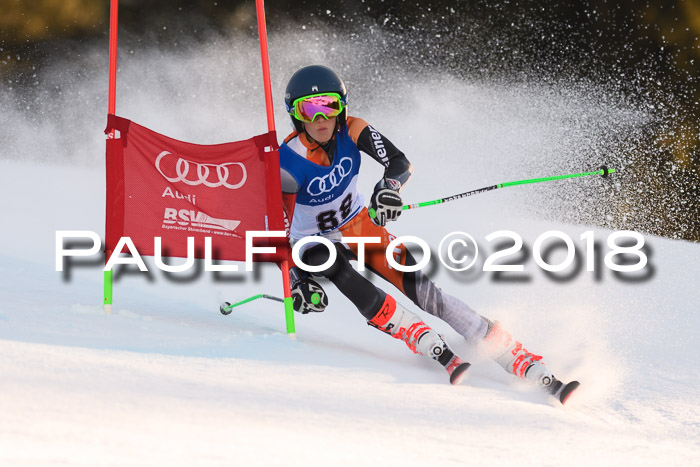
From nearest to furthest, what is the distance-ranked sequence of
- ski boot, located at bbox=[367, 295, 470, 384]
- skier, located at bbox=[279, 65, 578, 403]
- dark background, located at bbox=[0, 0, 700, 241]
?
ski boot, located at bbox=[367, 295, 470, 384] < skier, located at bbox=[279, 65, 578, 403] < dark background, located at bbox=[0, 0, 700, 241]

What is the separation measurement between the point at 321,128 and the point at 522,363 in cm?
130

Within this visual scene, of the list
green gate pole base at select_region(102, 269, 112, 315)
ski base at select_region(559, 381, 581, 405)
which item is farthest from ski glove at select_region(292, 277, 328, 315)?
ski base at select_region(559, 381, 581, 405)

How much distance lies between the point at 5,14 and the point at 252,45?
3.51 metres

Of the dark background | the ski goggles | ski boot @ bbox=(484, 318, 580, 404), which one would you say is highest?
the dark background

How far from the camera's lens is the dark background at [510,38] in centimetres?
1052

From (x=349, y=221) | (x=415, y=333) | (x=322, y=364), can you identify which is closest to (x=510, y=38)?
(x=349, y=221)

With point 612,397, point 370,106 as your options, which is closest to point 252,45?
point 370,106

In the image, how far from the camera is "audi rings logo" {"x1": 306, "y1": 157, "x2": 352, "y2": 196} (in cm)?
315

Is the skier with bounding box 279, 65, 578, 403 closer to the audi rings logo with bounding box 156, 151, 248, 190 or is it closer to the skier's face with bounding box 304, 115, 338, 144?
the skier's face with bounding box 304, 115, 338, 144

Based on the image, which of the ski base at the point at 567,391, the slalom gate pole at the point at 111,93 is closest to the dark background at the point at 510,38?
the slalom gate pole at the point at 111,93

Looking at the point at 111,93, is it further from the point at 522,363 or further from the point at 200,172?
the point at 522,363

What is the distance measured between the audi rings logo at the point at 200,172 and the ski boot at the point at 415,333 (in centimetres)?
85

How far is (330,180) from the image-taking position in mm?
3156

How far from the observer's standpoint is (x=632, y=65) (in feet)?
37.1
